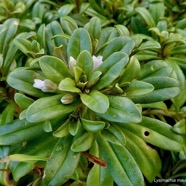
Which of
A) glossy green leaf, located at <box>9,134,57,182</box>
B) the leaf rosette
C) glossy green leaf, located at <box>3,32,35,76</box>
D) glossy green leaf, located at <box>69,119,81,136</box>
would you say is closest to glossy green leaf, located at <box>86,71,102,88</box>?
the leaf rosette

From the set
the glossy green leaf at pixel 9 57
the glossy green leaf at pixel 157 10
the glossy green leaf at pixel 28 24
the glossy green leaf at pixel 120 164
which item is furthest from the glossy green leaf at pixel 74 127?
the glossy green leaf at pixel 157 10

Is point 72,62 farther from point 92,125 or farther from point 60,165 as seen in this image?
point 60,165

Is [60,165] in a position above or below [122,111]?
below

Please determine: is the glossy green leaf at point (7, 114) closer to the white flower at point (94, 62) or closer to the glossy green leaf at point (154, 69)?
the white flower at point (94, 62)

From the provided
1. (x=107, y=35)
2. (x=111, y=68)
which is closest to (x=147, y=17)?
(x=107, y=35)

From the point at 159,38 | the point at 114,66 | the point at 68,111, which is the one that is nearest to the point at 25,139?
the point at 68,111

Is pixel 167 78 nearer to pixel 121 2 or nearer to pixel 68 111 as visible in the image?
pixel 68 111
